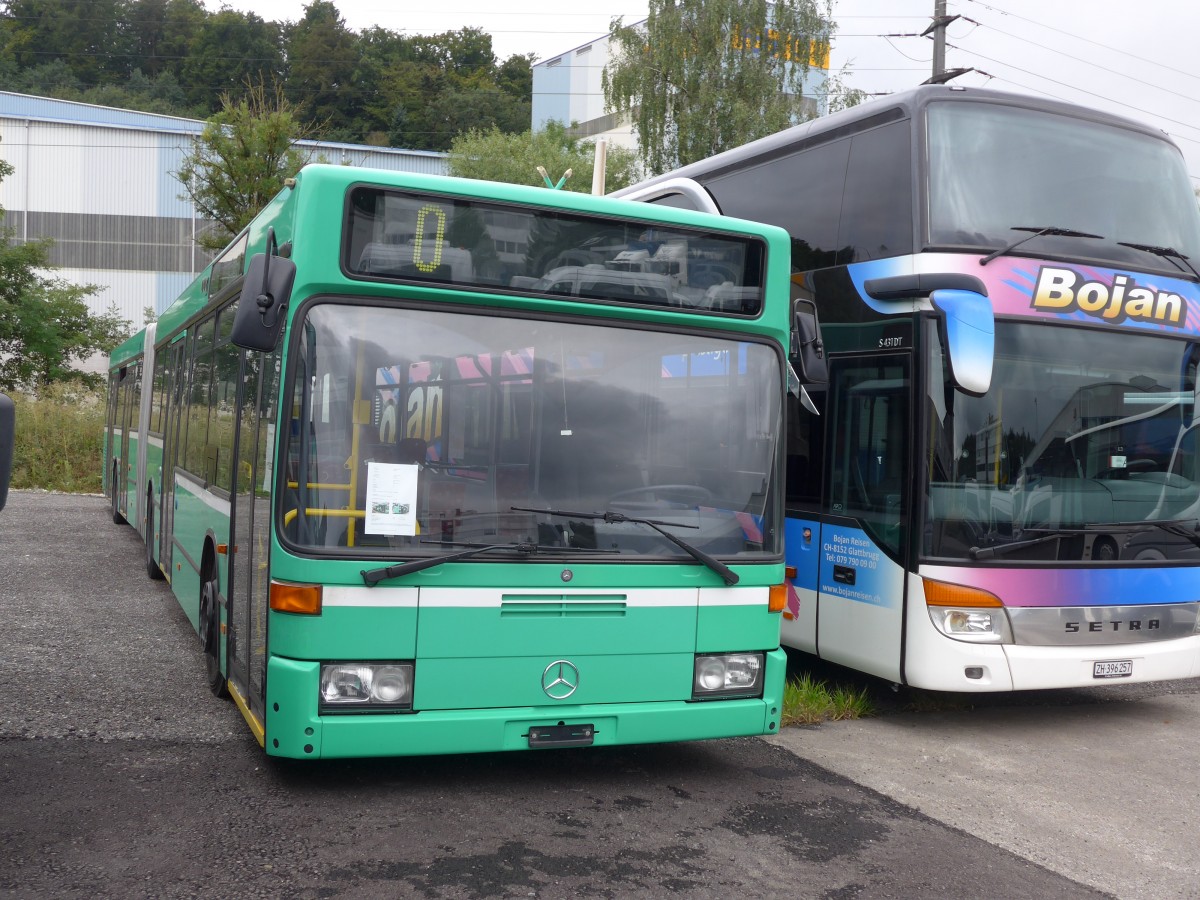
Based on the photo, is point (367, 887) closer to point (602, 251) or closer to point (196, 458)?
point (602, 251)

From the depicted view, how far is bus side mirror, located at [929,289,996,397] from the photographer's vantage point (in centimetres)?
629

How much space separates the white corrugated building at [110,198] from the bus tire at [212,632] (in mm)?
→ 42306

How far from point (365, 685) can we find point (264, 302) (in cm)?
169

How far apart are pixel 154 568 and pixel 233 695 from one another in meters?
6.25

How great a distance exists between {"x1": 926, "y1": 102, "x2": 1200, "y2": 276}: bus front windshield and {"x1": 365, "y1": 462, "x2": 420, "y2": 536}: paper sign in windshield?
3.89 m

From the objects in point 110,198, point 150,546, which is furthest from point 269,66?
point 150,546

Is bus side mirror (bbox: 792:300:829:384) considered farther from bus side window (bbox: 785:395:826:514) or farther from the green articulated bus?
bus side window (bbox: 785:395:826:514)

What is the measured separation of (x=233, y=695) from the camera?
6.36 m

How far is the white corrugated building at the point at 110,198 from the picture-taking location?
155 ft

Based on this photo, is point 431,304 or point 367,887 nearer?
point 367,887

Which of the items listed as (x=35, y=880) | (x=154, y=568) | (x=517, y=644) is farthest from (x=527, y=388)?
(x=154, y=568)

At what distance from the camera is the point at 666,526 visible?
559 cm

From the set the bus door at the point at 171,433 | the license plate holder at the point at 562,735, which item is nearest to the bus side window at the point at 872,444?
the license plate holder at the point at 562,735

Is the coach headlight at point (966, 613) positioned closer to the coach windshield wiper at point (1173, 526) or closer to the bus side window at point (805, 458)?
the coach windshield wiper at point (1173, 526)
